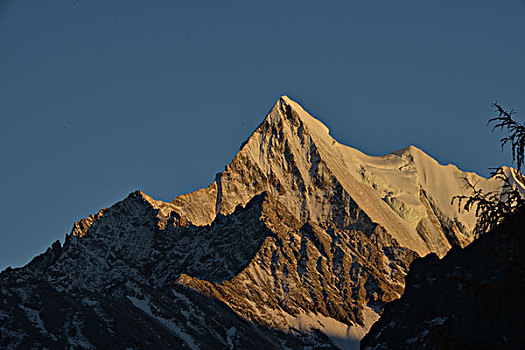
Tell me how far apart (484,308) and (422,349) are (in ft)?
5.13

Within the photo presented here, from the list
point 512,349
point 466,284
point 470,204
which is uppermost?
point 470,204

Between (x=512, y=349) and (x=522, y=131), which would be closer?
(x=512, y=349)

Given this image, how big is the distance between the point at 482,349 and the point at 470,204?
3641mm

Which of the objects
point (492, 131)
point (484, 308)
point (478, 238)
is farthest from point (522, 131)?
point (484, 308)

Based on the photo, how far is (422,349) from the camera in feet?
76.3

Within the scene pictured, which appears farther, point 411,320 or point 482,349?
point 411,320

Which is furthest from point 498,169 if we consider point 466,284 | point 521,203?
point 466,284

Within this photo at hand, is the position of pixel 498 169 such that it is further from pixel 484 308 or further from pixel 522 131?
pixel 484 308

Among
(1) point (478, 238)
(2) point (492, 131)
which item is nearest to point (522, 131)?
(2) point (492, 131)

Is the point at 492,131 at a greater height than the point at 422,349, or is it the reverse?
the point at 492,131

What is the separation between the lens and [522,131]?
2456 centimetres

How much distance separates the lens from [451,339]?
2305 cm

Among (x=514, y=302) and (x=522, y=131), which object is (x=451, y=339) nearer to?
(x=514, y=302)

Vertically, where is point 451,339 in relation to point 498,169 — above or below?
below
